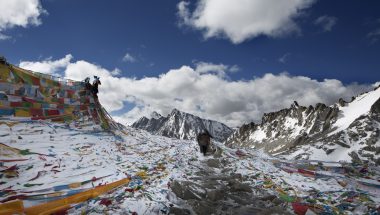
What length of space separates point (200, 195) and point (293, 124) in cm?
16731

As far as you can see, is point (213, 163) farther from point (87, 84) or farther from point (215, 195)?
point (87, 84)

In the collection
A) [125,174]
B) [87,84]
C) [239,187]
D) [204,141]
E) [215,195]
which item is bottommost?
[215,195]

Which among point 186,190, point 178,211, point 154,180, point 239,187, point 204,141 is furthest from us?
point 204,141

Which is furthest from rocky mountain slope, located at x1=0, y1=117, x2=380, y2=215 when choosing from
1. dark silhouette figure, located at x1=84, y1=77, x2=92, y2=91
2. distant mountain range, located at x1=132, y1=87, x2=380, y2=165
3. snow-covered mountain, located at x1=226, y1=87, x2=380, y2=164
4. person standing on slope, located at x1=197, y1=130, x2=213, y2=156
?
distant mountain range, located at x1=132, y1=87, x2=380, y2=165

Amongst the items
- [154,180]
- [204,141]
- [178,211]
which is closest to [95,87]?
[204,141]

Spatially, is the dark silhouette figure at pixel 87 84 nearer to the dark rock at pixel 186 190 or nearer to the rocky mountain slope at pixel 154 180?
the rocky mountain slope at pixel 154 180

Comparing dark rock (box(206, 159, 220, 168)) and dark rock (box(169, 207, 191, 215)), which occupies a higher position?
dark rock (box(206, 159, 220, 168))

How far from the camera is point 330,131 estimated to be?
121000 mm

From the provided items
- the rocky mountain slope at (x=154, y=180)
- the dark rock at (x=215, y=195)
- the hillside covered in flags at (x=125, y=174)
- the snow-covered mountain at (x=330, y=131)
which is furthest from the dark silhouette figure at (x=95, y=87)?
the snow-covered mountain at (x=330, y=131)

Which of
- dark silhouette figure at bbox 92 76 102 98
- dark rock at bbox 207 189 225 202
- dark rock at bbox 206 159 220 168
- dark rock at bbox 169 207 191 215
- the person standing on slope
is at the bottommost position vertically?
dark rock at bbox 169 207 191 215

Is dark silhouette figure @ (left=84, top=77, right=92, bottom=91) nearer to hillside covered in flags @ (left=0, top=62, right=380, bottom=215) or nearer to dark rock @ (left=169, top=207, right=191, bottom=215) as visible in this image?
hillside covered in flags @ (left=0, top=62, right=380, bottom=215)

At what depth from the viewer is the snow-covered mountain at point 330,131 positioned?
93812 mm

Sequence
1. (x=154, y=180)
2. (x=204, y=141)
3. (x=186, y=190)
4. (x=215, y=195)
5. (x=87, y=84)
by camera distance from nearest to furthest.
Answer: (x=215, y=195) < (x=186, y=190) < (x=154, y=180) < (x=204, y=141) < (x=87, y=84)

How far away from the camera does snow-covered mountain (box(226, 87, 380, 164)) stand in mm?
93812
